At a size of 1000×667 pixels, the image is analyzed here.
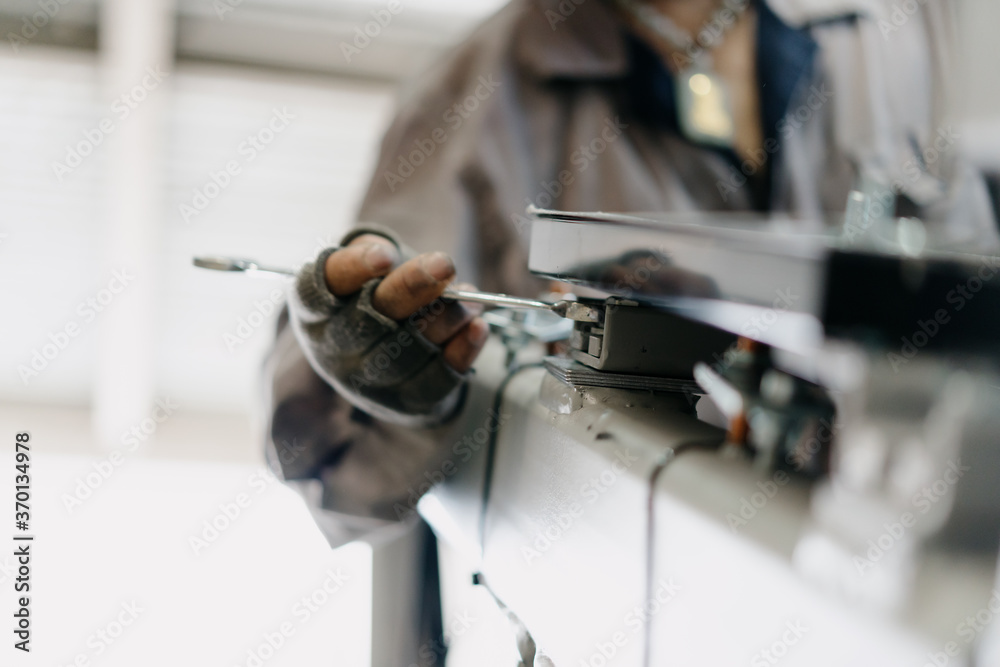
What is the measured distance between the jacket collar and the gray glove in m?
0.52

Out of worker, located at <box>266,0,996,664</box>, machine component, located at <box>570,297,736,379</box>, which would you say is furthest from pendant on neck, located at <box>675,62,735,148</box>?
machine component, located at <box>570,297,736,379</box>

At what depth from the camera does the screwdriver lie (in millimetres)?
485

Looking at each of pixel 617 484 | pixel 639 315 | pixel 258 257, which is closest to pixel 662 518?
pixel 617 484

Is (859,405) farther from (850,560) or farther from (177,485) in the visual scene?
(177,485)

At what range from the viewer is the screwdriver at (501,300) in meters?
0.49

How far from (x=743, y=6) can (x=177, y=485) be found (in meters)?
2.10

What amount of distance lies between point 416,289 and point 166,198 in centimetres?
245

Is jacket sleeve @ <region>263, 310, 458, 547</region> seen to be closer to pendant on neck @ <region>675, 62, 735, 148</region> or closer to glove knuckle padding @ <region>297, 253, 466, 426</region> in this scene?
glove knuckle padding @ <region>297, 253, 466, 426</region>

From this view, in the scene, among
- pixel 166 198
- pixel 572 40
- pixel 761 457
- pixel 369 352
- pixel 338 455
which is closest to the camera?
pixel 761 457

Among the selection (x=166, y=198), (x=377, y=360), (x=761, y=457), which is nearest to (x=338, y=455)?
(x=377, y=360)

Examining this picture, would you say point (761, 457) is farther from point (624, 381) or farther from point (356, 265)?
point (356, 265)

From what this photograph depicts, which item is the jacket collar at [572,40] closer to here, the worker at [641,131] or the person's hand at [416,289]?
the worker at [641,131]

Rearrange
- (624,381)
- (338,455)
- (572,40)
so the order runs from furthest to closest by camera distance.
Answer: (572,40)
(338,455)
(624,381)

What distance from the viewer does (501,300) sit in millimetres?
508
